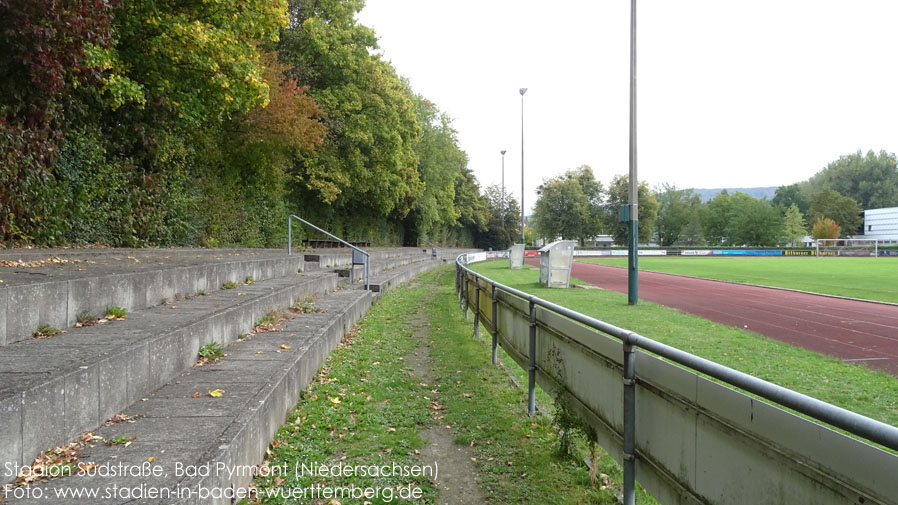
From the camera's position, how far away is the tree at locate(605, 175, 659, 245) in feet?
322

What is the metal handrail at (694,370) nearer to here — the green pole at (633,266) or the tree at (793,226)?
the green pole at (633,266)

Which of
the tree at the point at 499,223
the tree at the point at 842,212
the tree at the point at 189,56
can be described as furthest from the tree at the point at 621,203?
the tree at the point at 189,56

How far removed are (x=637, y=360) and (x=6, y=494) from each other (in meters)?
3.11

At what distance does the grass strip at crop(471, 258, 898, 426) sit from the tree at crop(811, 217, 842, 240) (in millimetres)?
112365

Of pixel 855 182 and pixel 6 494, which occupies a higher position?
pixel 855 182

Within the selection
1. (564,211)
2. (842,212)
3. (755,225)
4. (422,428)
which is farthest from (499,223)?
(422,428)

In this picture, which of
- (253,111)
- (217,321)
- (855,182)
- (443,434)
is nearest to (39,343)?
(217,321)

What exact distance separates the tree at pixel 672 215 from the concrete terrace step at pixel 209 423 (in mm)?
118323

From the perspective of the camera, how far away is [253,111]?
17.5m

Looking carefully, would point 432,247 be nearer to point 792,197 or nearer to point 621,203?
point 621,203

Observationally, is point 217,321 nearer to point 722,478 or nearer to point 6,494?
point 6,494

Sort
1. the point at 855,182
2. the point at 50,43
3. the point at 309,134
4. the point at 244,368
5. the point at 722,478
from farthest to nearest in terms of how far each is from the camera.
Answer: the point at 855,182 → the point at 309,134 → the point at 50,43 → the point at 244,368 → the point at 722,478

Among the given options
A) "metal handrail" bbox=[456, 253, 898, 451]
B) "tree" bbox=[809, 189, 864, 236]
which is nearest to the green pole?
"metal handrail" bbox=[456, 253, 898, 451]

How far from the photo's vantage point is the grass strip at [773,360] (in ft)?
20.2
